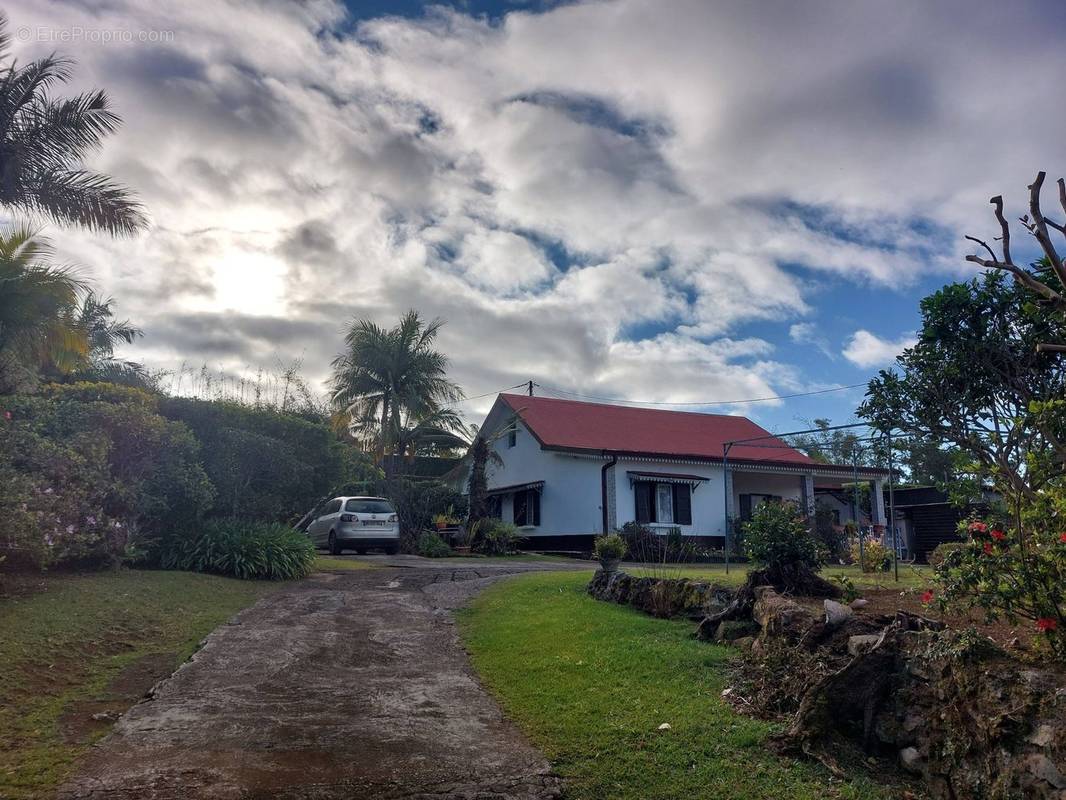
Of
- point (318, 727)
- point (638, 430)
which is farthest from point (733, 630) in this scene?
point (638, 430)

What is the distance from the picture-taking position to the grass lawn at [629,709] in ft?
15.6

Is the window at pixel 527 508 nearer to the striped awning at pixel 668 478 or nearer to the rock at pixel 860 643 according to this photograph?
the striped awning at pixel 668 478

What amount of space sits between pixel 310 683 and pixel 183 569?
692 centimetres

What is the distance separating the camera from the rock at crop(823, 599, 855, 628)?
6609mm

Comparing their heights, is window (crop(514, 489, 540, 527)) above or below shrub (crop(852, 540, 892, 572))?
above

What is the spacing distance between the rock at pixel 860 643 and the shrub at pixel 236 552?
958cm

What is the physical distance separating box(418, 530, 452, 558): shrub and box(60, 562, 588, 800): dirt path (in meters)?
12.1

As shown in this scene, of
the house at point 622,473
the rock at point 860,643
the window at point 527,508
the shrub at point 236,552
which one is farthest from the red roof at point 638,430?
the rock at point 860,643

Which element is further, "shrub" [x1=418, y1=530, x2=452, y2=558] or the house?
the house

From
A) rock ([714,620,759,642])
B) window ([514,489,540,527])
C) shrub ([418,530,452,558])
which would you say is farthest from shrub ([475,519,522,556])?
rock ([714,620,759,642])

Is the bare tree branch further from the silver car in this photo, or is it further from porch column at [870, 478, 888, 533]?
porch column at [870, 478, 888, 533]

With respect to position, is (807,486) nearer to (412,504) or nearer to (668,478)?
(668,478)

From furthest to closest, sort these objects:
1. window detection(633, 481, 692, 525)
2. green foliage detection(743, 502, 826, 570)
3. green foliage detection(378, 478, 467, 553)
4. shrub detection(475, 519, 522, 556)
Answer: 1. window detection(633, 481, 692, 525)
2. shrub detection(475, 519, 522, 556)
3. green foliage detection(378, 478, 467, 553)
4. green foliage detection(743, 502, 826, 570)

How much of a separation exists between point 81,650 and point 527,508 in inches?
793
